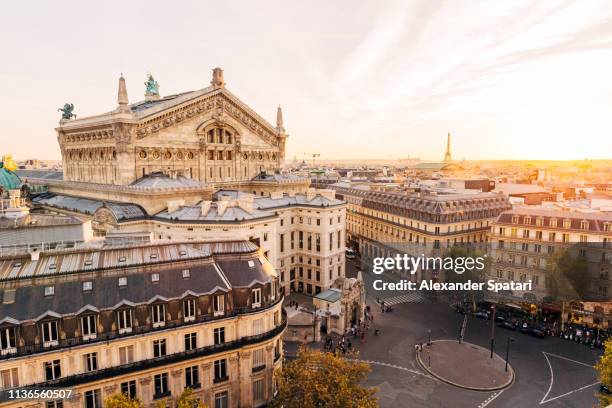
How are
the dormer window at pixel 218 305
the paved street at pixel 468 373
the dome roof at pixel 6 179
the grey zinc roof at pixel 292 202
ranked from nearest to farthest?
the dormer window at pixel 218 305 < the paved street at pixel 468 373 < the dome roof at pixel 6 179 < the grey zinc roof at pixel 292 202

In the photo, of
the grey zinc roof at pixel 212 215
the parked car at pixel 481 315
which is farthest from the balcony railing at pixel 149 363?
the parked car at pixel 481 315

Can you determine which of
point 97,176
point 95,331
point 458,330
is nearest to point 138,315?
point 95,331

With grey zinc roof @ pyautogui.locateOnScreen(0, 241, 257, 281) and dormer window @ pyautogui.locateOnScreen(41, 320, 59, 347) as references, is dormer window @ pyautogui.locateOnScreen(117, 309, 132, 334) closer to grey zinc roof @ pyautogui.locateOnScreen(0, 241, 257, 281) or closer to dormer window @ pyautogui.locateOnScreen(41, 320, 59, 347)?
grey zinc roof @ pyautogui.locateOnScreen(0, 241, 257, 281)

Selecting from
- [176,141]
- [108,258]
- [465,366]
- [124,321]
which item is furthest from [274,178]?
[124,321]

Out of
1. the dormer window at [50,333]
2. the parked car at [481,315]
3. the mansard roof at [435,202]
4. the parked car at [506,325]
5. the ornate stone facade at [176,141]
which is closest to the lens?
the dormer window at [50,333]

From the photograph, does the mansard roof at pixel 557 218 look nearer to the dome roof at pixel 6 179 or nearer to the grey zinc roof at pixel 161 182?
the grey zinc roof at pixel 161 182

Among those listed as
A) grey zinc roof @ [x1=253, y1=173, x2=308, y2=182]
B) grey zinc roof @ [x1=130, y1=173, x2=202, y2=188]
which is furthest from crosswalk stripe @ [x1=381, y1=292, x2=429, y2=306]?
grey zinc roof @ [x1=130, y1=173, x2=202, y2=188]

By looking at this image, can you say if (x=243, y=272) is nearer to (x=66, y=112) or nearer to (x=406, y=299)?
(x=406, y=299)
